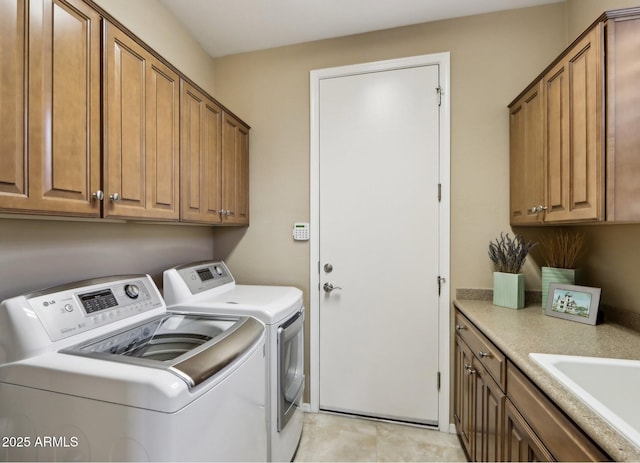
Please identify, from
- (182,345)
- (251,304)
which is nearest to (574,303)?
(251,304)

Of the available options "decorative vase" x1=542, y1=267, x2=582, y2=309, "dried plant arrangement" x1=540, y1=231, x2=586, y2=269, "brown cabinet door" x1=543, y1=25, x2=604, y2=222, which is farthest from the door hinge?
"decorative vase" x1=542, y1=267, x2=582, y2=309

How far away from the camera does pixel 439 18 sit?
201cm

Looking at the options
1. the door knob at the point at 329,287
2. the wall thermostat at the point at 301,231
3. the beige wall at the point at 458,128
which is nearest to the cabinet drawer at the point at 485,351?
the beige wall at the point at 458,128

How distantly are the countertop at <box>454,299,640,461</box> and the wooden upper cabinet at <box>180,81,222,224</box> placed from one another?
162 centimetres

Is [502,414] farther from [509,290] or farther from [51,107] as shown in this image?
[51,107]

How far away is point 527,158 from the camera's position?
171cm

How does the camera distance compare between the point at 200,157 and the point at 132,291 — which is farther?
the point at 200,157

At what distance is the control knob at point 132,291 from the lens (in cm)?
132

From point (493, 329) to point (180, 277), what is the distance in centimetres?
165

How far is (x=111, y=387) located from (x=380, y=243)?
1.67 metres

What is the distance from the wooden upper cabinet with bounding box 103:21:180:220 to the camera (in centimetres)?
112

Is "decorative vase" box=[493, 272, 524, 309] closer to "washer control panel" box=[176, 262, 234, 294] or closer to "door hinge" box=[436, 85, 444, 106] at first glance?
"door hinge" box=[436, 85, 444, 106]

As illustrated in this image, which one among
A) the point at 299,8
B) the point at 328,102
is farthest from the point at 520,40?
the point at 299,8

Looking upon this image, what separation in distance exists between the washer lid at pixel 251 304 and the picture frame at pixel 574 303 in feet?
4.65
